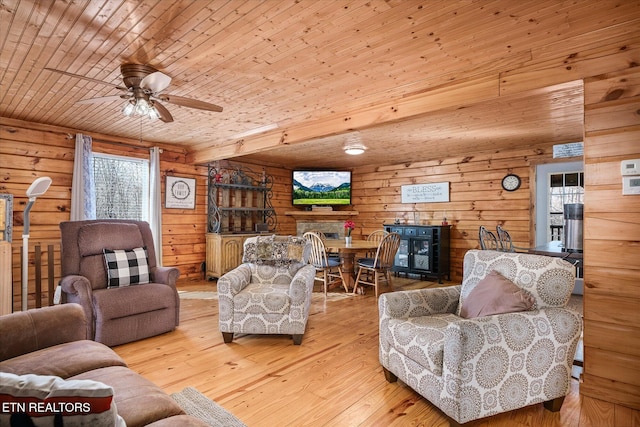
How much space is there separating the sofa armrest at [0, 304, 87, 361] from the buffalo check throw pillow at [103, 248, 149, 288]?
130cm

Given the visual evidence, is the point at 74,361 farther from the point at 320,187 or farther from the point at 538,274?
the point at 320,187

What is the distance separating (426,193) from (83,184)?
17.8 ft

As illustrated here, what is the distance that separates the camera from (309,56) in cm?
238

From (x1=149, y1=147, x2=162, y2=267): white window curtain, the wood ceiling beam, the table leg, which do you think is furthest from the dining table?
(x1=149, y1=147, x2=162, y2=267): white window curtain

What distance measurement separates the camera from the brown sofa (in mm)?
1164

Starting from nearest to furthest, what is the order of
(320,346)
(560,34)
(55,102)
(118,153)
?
(560,34) → (320,346) → (55,102) → (118,153)

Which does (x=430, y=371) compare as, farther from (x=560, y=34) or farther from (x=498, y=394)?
(x=560, y=34)

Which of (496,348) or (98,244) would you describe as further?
(98,244)

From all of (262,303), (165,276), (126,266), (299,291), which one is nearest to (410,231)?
(299,291)

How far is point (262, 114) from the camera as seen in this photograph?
3766mm

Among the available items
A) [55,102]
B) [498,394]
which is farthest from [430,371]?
[55,102]

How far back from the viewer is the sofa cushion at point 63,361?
4.70 ft

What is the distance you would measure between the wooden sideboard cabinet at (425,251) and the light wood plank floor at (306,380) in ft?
8.49

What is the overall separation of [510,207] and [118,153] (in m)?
6.00
